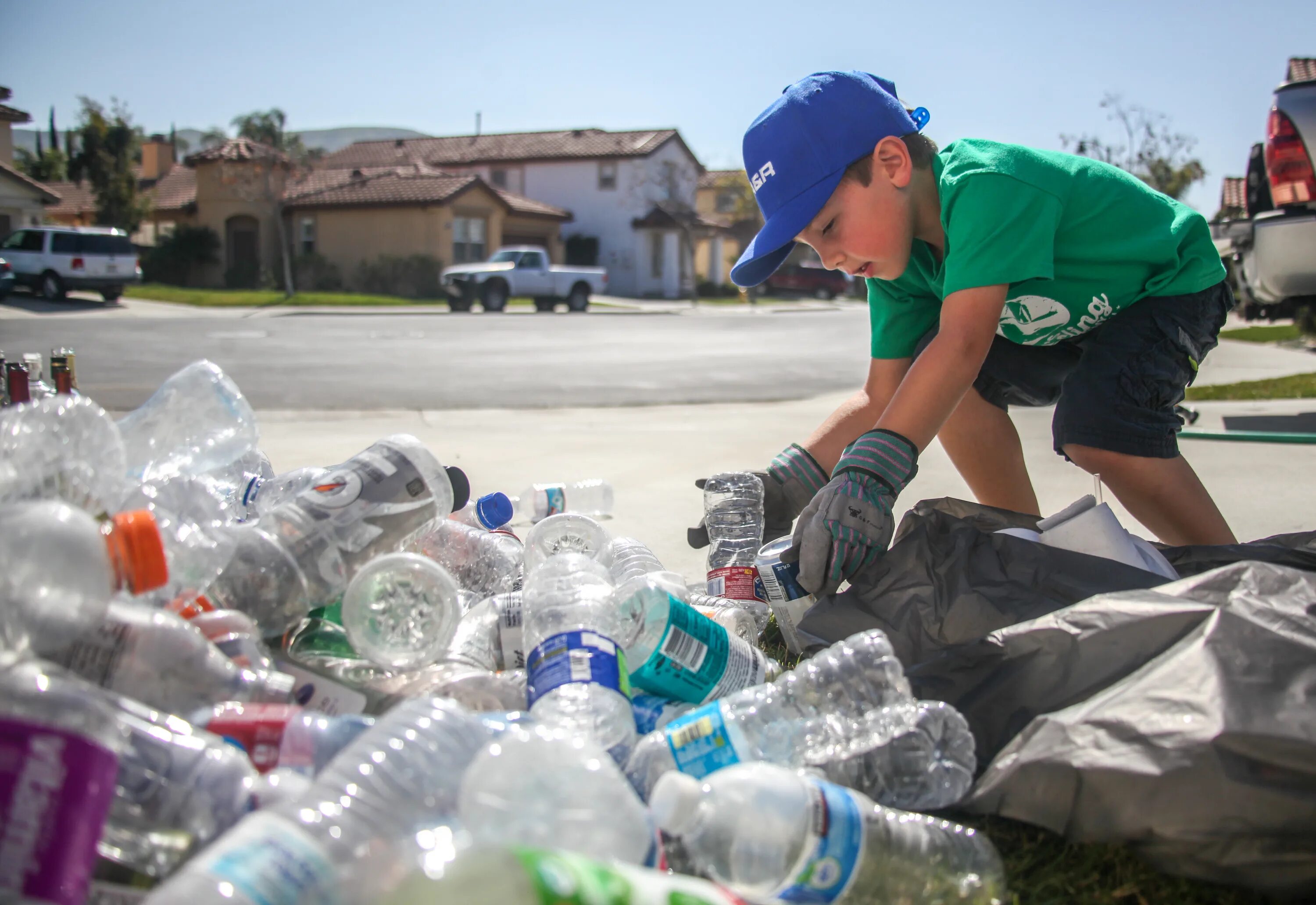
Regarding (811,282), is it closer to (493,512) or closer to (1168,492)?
(493,512)

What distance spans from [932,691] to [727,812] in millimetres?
781

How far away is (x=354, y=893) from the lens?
3.93ft

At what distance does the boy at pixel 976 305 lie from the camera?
2.50m

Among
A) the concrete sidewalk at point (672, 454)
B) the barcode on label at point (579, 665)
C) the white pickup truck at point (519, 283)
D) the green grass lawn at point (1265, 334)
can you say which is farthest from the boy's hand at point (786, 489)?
the white pickup truck at point (519, 283)

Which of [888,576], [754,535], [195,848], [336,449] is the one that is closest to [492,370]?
[336,449]

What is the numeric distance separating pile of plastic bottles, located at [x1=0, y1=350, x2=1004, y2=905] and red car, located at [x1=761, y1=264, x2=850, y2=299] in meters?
45.0

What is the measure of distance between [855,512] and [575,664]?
0.85 meters

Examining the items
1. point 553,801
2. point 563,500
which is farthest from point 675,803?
point 563,500

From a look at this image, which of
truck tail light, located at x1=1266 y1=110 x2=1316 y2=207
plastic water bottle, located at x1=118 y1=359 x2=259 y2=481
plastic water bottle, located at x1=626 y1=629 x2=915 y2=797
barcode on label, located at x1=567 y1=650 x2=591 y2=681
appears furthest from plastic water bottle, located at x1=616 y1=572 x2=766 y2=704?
truck tail light, located at x1=1266 y1=110 x2=1316 y2=207

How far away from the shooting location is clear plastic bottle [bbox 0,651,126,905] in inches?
45.8

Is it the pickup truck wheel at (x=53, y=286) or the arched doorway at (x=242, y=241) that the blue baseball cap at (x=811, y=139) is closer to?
the pickup truck wheel at (x=53, y=286)

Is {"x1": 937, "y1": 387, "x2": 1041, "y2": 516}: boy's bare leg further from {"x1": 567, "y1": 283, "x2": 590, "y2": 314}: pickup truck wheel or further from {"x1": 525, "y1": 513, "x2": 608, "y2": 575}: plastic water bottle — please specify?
{"x1": 567, "y1": 283, "x2": 590, "y2": 314}: pickup truck wheel

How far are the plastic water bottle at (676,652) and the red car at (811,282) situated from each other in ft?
147

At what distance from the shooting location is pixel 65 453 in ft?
6.64
